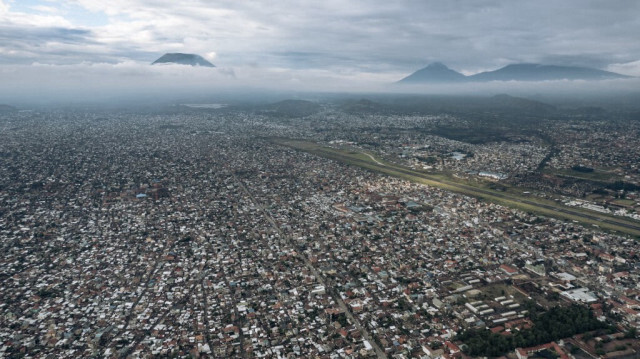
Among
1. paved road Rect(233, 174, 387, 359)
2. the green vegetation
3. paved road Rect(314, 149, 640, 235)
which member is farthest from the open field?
paved road Rect(233, 174, 387, 359)

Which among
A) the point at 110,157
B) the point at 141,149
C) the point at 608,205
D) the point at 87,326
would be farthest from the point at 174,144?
the point at 608,205

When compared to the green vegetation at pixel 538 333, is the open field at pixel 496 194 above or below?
above

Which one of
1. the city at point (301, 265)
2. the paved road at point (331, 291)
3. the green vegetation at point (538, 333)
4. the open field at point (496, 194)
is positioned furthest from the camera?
the open field at point (496, 194)

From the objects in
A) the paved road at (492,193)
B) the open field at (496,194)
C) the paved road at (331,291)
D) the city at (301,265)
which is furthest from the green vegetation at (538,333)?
the paved road at (492,193)

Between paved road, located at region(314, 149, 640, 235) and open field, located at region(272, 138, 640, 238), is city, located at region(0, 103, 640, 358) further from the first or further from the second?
paved road, located at region(314, 149, 640, 235)

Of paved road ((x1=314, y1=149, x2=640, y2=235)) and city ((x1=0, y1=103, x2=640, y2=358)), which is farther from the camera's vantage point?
paved road ((x1=314, y1=149, x2=640, y2=235))

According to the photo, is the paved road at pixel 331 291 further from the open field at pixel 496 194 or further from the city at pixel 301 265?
the open field at pixel 496 194

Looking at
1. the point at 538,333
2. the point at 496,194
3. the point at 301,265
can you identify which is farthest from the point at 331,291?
the point at 496,194
